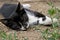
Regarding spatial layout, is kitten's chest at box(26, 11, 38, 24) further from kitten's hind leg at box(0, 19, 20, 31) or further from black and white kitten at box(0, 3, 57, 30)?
kitten's hind leg at box(0, 19, 20, 31)

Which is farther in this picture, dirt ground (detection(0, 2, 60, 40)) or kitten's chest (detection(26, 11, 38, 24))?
kitten's chest (detection(26, 11, 38, 24))

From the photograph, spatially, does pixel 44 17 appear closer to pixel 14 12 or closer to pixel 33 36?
pixel 14 12

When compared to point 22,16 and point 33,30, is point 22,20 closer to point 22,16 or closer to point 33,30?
point 22,16

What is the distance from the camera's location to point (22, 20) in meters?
3.38

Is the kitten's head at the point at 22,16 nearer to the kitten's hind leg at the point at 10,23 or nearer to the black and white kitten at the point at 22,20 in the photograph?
the black and white kitten at the point at 22,20

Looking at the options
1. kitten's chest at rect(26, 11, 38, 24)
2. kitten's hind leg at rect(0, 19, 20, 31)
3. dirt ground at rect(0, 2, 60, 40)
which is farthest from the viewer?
kitten's chest at rect(26, 11, 38, 24)

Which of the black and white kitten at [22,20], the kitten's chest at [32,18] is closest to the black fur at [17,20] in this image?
the black and white kitten at [22,20]

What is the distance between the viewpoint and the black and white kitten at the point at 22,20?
3287 millimetres

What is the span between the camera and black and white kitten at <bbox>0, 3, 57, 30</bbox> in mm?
3287

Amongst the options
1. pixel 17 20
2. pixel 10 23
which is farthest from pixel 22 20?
pixel 10 23

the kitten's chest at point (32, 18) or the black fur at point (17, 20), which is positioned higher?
the black fur at point (17, 20)

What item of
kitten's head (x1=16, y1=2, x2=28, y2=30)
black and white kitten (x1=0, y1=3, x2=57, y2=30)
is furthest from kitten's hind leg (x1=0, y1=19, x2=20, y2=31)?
kitten's head (x1=16, y1=2, x2=28, y2=30)

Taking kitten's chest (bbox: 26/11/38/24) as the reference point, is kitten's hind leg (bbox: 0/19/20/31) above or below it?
above

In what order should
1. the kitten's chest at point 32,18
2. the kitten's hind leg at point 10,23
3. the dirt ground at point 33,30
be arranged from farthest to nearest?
the kitten's chest at point 32,18, the kitten's hind leg at point 10,23, the dirt ground at point 33,30
